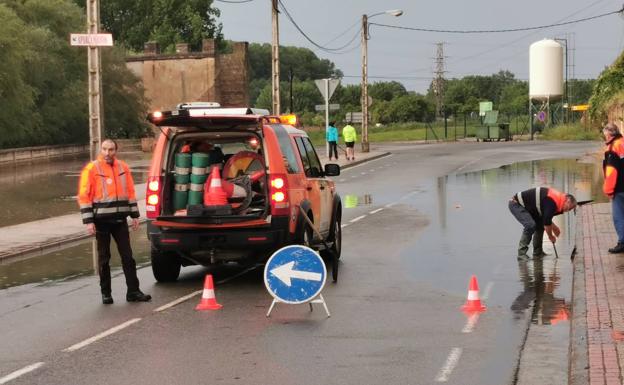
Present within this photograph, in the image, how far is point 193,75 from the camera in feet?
238

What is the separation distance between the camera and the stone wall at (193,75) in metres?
72.2

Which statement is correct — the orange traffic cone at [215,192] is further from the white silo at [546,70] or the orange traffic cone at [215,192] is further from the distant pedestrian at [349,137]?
the white silo at [546,70]

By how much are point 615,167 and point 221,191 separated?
573 cm

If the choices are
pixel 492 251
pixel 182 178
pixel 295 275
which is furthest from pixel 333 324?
pixel 492 251

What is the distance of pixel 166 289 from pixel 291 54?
6256 inches

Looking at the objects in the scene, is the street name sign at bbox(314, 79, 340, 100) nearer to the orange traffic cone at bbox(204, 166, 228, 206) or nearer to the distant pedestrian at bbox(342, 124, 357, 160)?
the distant pedestrian at bbox(342, 124, 357, 160)

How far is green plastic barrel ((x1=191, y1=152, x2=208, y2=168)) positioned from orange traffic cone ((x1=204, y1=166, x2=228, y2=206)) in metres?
0.28

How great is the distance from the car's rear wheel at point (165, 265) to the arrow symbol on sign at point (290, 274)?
2661 millimetres

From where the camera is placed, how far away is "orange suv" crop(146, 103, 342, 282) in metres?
12.5

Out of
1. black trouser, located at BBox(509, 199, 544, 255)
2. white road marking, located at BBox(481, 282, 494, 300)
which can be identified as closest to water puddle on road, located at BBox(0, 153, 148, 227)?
black trouser, located at BBox(509, 199, 544, 255)

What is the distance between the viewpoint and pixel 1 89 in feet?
152

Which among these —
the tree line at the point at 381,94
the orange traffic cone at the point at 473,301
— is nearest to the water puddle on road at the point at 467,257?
the orange traffic cone at the point at 473,301

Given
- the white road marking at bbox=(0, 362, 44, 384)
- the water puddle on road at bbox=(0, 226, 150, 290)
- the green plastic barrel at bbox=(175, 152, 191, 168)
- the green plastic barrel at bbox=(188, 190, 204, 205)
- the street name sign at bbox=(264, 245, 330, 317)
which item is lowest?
the water puddle on road at bbox=(0, 226, 150, 290)

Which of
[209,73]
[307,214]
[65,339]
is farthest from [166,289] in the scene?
[209,73]
